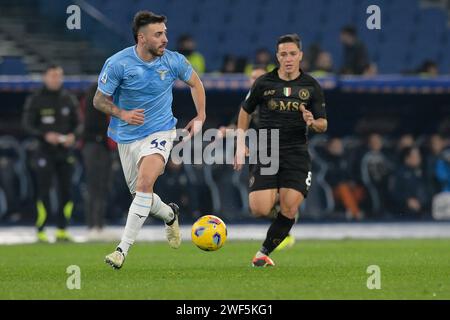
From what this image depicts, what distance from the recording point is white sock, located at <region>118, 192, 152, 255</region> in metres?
10.8

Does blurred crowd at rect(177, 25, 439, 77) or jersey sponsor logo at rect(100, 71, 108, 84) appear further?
blurred crowd at rect(177, 25, 439, 77)

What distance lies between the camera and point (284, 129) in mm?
11789

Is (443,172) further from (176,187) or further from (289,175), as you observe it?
(289,175)

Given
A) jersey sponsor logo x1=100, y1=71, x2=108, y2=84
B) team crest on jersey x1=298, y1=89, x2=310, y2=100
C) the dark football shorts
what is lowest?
the dark football shorts

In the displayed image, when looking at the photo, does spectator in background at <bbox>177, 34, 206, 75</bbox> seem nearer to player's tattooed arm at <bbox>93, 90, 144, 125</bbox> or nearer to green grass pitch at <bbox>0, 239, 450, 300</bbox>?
green grass pitch at <bbox>0, 239, 450, 300</bbox>

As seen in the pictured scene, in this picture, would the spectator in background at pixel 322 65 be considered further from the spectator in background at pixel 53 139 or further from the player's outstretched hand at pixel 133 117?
the player's outstretched hand at pixel 133 117

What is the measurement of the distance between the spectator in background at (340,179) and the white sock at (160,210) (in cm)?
963

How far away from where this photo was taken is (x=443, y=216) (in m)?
21.7

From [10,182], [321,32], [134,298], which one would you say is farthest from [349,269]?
[321,32]

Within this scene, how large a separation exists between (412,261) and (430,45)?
13.0 m

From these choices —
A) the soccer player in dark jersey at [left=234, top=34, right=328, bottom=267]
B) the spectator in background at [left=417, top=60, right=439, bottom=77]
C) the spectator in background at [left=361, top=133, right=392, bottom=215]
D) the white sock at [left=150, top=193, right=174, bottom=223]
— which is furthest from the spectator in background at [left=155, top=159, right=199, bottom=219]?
the soccer player in dark jersey at [left=234, top=34, right=328, bottom=267]

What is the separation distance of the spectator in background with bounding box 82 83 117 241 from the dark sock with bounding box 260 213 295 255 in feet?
20.2

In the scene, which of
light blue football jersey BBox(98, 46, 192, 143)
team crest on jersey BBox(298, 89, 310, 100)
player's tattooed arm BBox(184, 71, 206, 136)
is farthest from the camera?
team crest on jersey BBox(298, 89, 310, 100)

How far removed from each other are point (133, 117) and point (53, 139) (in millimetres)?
6603
